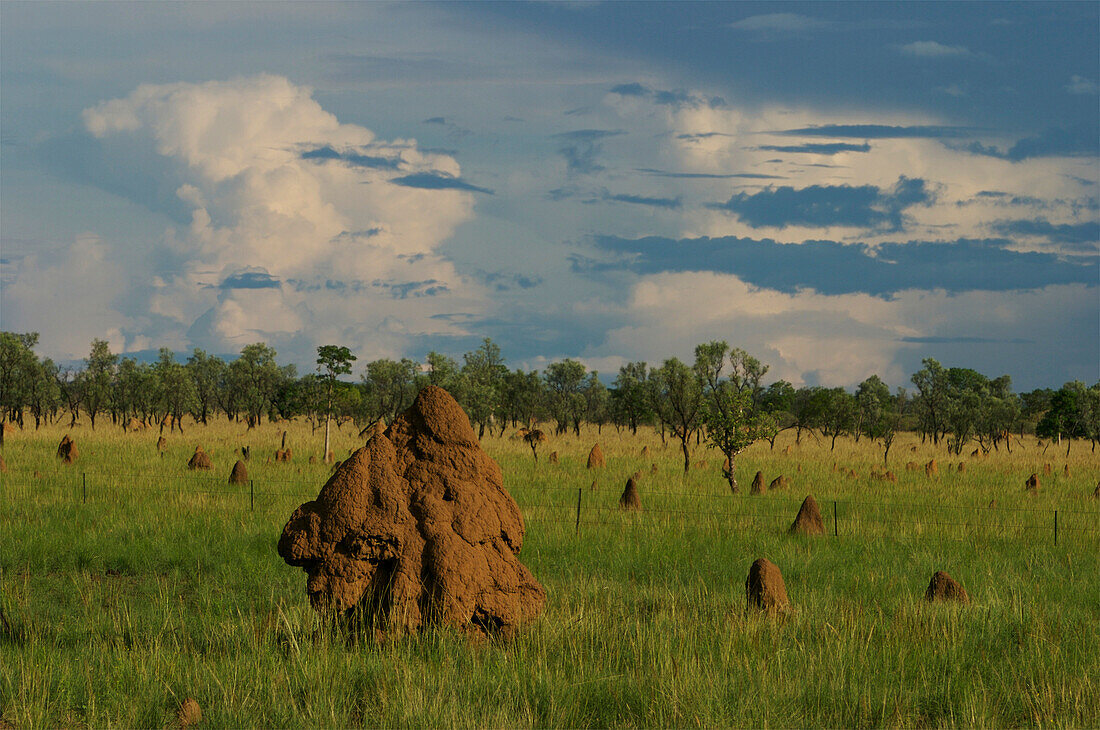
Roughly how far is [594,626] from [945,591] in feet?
15.1

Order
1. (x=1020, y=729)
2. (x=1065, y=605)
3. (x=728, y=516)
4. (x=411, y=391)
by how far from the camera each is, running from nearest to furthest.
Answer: (x=1020, y=729), (x=1065, y=605), (x=728, y=516), (x=411, y=391)

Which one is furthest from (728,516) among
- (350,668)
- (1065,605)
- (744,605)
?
(350,668)

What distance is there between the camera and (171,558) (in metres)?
12.8

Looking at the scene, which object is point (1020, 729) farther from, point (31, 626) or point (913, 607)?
point (31, 626)

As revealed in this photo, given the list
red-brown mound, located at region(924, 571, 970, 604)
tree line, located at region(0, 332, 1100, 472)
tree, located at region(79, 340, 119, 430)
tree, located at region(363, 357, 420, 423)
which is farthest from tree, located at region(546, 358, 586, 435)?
red-brown mound, located at region(924, 571, 970, 604)

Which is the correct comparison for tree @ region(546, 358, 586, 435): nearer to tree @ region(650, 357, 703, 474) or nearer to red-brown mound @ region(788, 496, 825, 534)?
tree @ region(650, 357, 703, 474)

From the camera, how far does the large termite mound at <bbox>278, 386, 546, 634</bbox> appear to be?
8.06m

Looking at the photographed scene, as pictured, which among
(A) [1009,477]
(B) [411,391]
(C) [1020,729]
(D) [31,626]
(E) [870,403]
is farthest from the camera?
(E) [870,403]

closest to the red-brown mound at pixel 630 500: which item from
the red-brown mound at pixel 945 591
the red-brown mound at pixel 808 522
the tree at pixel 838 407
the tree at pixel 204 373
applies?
the red-brown mound at pixel 808 522

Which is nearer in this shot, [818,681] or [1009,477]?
[818,681]

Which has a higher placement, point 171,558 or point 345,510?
point 345,510

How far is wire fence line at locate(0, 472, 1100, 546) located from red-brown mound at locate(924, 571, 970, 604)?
519 centimetres

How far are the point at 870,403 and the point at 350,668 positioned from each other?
63314mm

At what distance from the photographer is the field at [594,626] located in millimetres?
6539
